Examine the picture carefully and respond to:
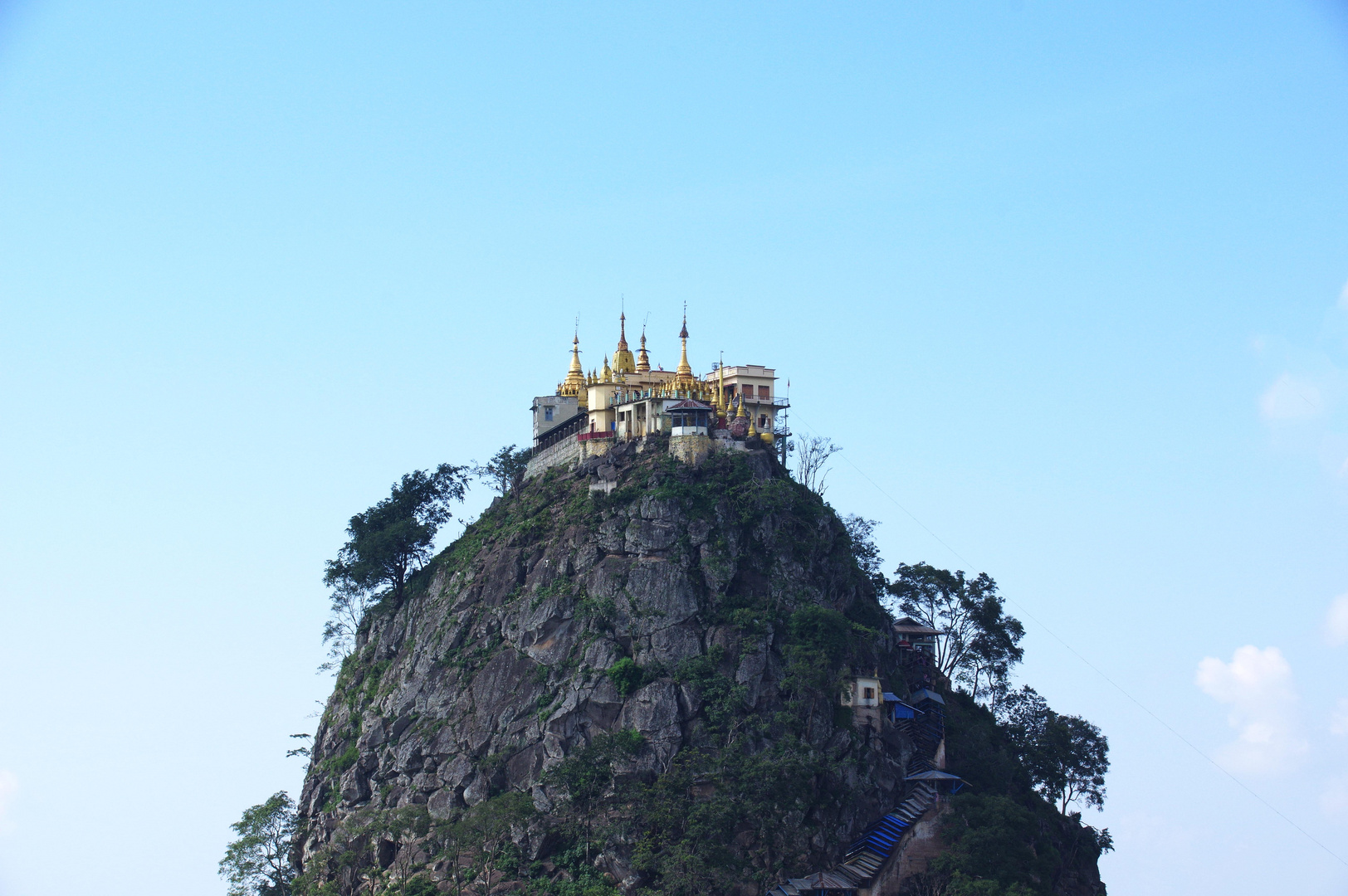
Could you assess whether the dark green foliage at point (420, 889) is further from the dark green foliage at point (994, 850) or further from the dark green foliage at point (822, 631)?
the dark green foliage at point (994, 850)

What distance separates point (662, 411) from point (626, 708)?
67.7ft

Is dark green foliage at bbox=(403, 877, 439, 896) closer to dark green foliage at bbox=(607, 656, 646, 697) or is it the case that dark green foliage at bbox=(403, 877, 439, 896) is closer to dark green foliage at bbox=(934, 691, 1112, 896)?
dark green foliage at bbox=(607, 656, 646, 697)

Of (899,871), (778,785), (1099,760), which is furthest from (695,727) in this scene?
(1099,760)

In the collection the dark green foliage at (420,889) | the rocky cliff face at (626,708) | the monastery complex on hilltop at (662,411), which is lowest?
the dark green foliage at (420,889)

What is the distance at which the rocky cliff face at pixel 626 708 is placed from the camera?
77438mm

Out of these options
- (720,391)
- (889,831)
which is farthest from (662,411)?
(889,831)

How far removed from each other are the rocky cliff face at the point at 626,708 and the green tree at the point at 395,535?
3.47m

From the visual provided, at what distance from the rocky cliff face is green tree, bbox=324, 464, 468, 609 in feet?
11.4

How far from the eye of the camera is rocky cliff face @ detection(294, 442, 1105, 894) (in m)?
77.4

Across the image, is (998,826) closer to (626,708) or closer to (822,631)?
(822,631)

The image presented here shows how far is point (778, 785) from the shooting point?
254 ft

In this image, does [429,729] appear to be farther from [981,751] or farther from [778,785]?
[981,751]

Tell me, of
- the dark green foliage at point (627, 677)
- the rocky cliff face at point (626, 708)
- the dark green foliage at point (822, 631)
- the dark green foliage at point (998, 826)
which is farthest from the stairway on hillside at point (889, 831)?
the dark green foliage at point (627, 677)

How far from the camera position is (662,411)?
96750 millimetres
